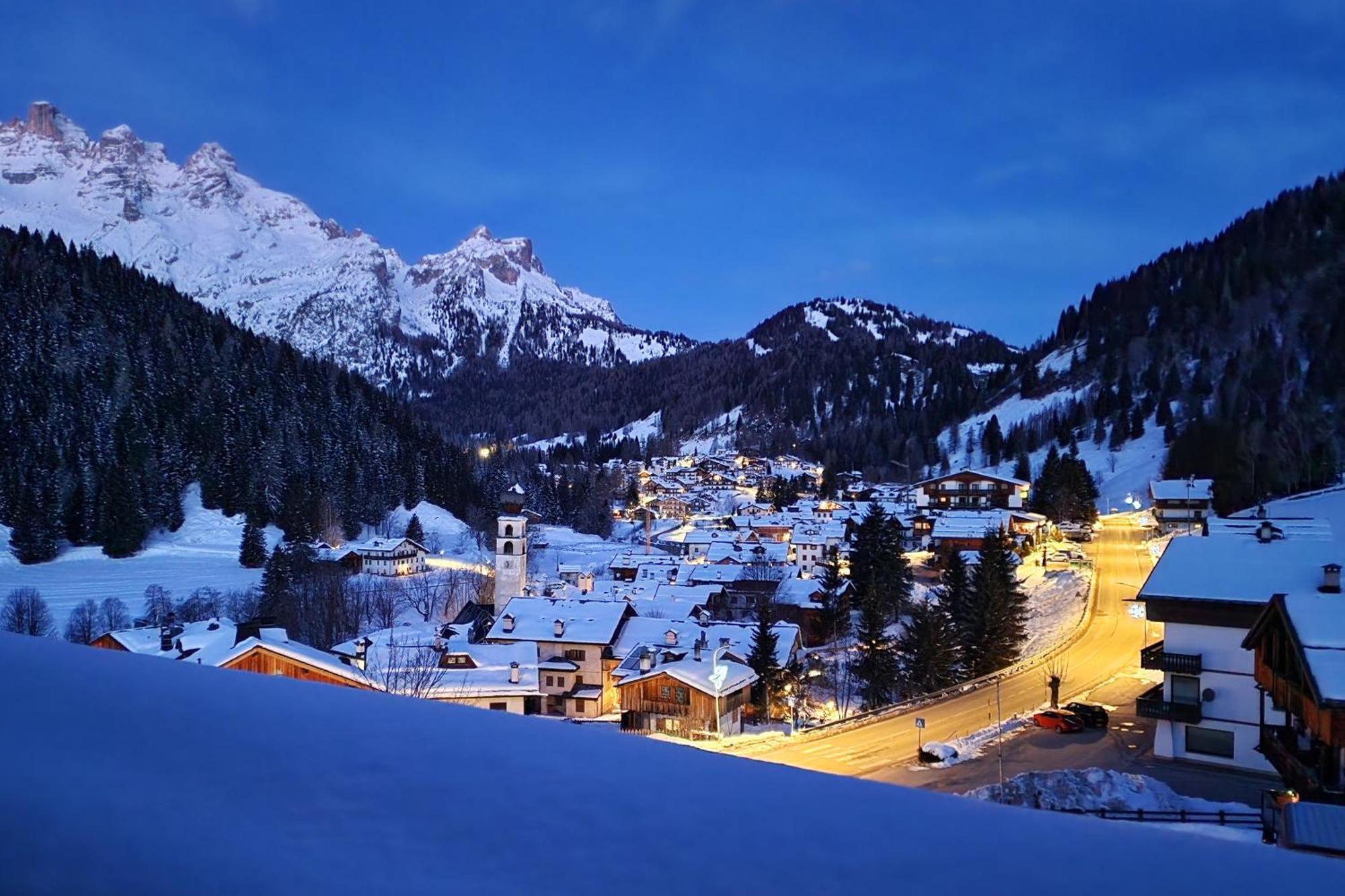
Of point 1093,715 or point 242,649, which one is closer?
point 1093,715

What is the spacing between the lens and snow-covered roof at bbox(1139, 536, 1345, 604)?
37.2 feet

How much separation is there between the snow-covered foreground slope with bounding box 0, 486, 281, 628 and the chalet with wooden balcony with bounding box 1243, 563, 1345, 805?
33.5 meters

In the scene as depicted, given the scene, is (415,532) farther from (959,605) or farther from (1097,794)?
(1097,794)

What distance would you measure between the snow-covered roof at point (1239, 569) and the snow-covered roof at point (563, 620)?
1419 centimetres

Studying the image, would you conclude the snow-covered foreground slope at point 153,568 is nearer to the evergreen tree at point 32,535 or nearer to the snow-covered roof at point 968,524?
the evergreen tree at point 32,535

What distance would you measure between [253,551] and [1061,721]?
125ft

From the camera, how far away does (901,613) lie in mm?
31344

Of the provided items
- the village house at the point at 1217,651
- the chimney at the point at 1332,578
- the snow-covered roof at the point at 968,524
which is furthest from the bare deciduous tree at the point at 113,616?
the snow-covered roof at the point at 968,524

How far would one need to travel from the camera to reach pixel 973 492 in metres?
55.9

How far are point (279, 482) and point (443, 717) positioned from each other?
54149 millimetres

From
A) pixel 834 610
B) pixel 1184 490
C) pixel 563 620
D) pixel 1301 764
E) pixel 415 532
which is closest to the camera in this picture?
pixel 1301 764

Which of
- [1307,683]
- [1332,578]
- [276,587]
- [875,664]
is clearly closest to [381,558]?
[276,587]

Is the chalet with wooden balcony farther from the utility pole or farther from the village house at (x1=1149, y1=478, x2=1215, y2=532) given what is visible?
the village house at (x1=1149, y1=478, x2=1215, y2=532)

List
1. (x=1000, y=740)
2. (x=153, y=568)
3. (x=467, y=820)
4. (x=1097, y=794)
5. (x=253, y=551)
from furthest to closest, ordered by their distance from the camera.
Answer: (x=253, y=551) < (x=153, y=568) < (x=1000, y=740) < (x=1097, y=794) < (x=467, y=820)
